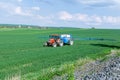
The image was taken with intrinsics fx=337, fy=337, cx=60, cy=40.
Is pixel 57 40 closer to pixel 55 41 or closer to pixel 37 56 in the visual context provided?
pixel 55 41

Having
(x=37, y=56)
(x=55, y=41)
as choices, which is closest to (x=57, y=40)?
(x=55, y=41)

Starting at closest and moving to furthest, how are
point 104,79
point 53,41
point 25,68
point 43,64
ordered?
1. point 104,79
2. point 25,68
3. point 43,64
4. point 53,41

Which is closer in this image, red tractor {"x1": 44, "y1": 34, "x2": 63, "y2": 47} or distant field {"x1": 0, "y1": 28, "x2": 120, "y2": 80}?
distant field {"x1": 0, "y1": 28, "x2": 120, "y2": 80}

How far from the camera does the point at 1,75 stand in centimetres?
1938

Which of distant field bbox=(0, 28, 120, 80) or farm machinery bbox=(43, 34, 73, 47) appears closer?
distant field bbox=(0, 28, 120, 80)

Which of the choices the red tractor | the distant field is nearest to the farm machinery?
the red tractor

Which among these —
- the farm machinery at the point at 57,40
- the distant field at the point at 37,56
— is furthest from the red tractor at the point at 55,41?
the distant field at the point at 37,56

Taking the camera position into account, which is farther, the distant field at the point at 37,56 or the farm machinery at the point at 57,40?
the farm machinery at the point at 57,40

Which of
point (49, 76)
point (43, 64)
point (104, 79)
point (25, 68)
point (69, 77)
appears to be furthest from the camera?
point (43, 64)

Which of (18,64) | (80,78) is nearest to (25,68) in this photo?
(18,64)

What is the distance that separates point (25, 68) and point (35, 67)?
2.35 feet

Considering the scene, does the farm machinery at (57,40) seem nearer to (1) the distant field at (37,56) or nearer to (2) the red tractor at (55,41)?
(2) the red tractor at (55,41)

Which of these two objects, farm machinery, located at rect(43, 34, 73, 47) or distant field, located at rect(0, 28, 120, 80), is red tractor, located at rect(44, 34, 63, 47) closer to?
farm machinery, located at rect(43, 34, 73, 47)

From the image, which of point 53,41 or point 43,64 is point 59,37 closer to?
point 53,41
